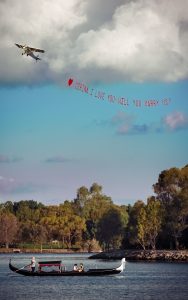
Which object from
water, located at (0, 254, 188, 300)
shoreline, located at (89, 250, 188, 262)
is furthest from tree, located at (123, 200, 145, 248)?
water, located at (0, 254, 188, 300)

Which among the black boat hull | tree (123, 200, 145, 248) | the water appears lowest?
the water

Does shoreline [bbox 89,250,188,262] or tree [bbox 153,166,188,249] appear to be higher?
tree [bbox 153,166,188,249]

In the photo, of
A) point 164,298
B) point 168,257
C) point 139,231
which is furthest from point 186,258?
point 164,298

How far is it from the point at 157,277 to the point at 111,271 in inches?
246

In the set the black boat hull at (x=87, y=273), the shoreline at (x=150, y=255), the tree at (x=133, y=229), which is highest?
the tree at (x=133, y=229)

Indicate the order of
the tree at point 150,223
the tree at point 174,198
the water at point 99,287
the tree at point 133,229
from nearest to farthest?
the water at point 99,287, the tree at point 174,198, the tree at point 150,223, the tree at point 133,229

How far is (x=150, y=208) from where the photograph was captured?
144m

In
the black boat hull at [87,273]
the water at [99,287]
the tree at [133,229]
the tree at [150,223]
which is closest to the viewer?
the water at [99,287]

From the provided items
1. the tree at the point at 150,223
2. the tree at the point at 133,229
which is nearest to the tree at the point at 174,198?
the tree at the point at 150,223

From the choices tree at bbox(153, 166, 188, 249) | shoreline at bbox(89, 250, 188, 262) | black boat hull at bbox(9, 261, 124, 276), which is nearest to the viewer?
black boat hull at bbox(9, 261, 124, 276)

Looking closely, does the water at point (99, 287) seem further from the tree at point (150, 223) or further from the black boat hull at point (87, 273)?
the tree at point (150, 223)

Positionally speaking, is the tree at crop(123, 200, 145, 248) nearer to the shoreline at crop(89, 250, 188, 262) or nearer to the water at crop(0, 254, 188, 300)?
the shoreline at crop(89, 250, 188, 262)

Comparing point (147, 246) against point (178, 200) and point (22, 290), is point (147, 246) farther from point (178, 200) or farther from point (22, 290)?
point (22, 290)

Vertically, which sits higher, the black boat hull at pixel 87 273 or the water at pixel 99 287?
the black boat hull at pixel 87 273
